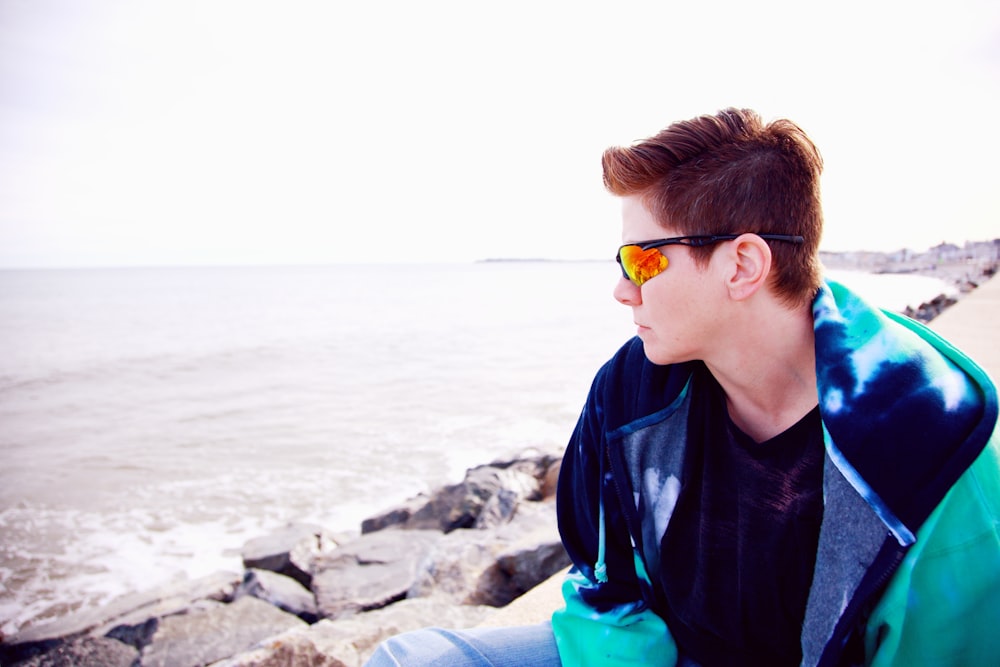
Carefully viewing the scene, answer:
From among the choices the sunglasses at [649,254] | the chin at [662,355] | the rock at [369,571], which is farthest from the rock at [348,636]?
the sunglasses at [649,254]

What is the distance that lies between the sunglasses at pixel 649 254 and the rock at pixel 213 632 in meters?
3.97

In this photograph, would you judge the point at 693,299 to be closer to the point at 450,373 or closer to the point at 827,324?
the point at 827,324

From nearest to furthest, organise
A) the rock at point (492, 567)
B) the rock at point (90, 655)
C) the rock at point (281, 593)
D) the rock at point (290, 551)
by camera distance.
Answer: the rock at point (492, 567) → the rock at point (90, 655) → the rock at point (281, 593) → the rock at point (290, 551)

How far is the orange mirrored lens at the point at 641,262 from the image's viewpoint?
1630 mm

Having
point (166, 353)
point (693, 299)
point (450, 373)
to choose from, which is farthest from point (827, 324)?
point (166, 353)

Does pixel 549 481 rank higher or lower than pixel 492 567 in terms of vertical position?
lower

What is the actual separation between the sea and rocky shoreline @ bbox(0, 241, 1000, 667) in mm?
1018

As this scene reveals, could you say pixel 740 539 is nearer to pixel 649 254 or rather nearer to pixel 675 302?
pixel 675 302

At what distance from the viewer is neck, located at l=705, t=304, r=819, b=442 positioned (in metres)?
1.55

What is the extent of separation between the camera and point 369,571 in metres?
5.18

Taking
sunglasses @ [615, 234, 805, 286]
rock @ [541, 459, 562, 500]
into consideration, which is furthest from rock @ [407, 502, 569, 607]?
sunglasses @ [615, 234, 805, 286]

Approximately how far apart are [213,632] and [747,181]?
464cm

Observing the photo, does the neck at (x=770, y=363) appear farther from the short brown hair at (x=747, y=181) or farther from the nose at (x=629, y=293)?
the nose at (x=629, y=293)

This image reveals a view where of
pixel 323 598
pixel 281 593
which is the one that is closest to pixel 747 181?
pixel 323 598
